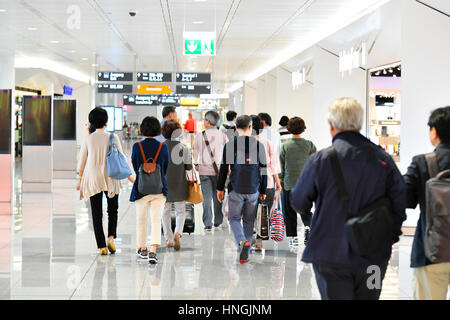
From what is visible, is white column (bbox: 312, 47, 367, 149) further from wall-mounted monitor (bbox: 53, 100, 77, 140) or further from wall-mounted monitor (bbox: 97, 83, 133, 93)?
wall-mounted monitor (bbox: 53, 100, 77, 140)

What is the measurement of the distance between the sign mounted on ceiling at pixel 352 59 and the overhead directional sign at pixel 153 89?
680cm

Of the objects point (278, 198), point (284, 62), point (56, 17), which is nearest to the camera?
point (278, 198)

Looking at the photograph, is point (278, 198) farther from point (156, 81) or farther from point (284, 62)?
point (284, 62)

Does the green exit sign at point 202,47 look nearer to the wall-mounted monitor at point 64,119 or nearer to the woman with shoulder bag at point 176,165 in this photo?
the wall-mounted monitor at point 64,119

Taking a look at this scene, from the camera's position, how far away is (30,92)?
29031 mm

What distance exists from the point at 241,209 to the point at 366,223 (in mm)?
3709

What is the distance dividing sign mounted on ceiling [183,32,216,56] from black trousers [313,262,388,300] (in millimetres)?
10306

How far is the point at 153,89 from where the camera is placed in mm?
19422

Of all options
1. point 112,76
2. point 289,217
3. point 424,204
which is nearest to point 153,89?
point 112,76

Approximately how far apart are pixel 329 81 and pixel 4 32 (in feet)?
28.3

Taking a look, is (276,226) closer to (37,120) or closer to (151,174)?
(151,174)

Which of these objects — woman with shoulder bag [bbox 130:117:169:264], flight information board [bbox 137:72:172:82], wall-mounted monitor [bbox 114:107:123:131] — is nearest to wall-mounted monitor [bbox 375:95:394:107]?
flight information board [bbox 137:72:172:82]
